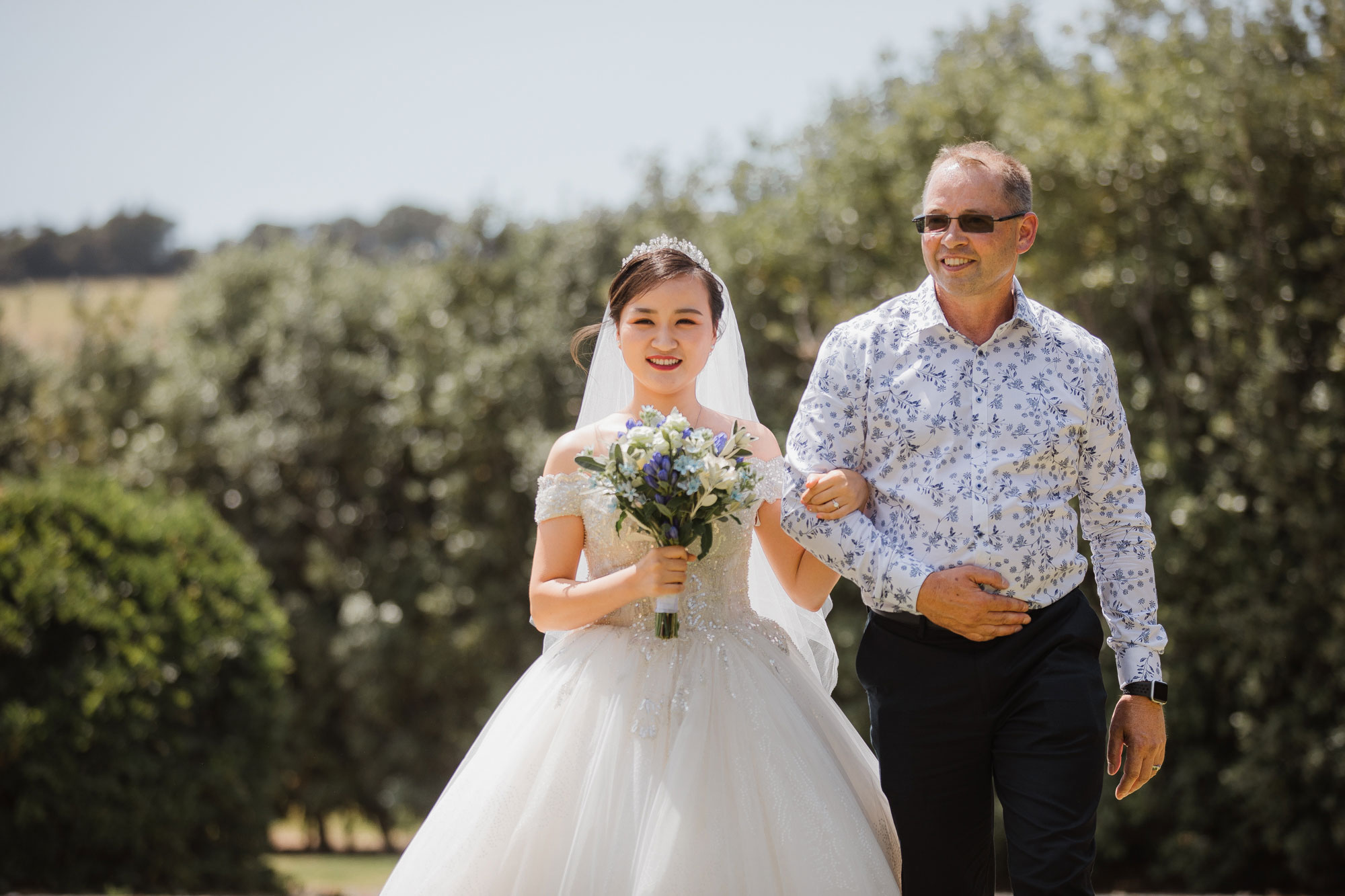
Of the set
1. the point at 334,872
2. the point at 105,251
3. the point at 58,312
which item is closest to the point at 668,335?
the point at 334,872

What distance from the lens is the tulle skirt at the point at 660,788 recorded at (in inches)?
116

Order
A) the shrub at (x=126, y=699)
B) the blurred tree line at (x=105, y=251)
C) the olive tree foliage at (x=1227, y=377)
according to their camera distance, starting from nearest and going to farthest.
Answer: the shrub at (x=126, y=699)
the olive tree foliage at (x=1227, y=377)
the blurred tree line at (x=105, y=251)

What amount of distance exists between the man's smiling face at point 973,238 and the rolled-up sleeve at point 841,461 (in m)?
0.32

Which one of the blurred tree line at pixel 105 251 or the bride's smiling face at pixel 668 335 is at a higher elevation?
the blurred tree line at pixel 105 251

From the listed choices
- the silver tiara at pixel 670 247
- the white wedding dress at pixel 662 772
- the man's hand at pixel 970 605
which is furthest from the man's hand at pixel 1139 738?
the silver tiara at pixel 670 247

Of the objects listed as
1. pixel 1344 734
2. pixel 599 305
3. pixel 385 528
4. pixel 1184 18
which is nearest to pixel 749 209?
pixel 599 305

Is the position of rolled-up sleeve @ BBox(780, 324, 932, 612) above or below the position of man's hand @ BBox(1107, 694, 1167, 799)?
above

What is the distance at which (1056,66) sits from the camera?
1431 cm

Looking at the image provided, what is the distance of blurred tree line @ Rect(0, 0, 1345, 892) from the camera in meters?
7.46

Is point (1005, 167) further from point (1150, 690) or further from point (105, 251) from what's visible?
point (105, 251)

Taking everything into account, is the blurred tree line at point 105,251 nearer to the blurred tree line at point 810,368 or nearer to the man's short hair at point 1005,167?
the blurred tree line at point 810,368

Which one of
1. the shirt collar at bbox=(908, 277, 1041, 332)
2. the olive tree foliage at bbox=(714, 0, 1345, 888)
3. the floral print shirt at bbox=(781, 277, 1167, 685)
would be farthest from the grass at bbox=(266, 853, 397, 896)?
the shirt collar at bbox=(908, 277, 1041, 332)

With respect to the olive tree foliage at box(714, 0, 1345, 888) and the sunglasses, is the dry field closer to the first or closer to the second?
the olive tree foliage at box(714, 0, 1345, 888)

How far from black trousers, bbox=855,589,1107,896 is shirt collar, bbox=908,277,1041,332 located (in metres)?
0.78
